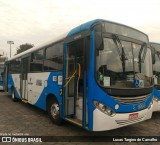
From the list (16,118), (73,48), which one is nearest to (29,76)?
(16,118)

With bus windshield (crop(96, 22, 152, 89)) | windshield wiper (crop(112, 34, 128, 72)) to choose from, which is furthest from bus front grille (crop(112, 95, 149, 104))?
windshield wiper (crop(112, 34, 128, 72))

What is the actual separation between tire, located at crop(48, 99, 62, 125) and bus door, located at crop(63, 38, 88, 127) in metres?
0.60

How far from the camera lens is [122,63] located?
16.8ft

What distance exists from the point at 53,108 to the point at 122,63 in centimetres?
306

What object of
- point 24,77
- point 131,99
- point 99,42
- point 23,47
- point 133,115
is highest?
point 23,47

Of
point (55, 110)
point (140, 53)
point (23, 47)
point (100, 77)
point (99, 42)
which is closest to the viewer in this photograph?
point (99, 42)

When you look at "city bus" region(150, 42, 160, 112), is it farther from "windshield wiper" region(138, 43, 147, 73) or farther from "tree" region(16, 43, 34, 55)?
"tree" region(16, 43, 34, 55)

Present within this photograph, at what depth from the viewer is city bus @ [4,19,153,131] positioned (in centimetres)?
476

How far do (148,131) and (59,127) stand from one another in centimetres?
289

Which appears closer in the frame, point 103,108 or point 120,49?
point 103,108

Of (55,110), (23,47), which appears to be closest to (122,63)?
(55,110)

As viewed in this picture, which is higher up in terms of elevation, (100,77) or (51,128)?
(100,77)

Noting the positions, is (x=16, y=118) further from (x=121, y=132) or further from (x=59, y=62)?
(x=121, y=132)

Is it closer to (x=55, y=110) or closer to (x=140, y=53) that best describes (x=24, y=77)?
(x=55, y=110)
